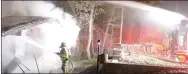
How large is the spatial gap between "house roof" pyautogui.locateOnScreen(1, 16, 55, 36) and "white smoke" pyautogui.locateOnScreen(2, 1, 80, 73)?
11cm

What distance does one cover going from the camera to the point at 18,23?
17.7 ft

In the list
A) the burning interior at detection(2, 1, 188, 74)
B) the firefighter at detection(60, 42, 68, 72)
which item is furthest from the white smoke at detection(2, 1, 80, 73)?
the firefighter at detection(60, 42, 68, 72)

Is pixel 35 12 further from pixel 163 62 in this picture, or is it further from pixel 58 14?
pixel 163 62

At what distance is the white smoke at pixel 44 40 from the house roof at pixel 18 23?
0.11 m

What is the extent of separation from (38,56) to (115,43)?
1.59 metres

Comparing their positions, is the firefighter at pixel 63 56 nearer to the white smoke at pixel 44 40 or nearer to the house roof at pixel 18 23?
the white smoke at pixel 44 40

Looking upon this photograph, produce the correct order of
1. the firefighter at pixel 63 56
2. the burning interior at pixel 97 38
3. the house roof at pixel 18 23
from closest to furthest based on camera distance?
the burning interior at pixel 97 38 → the house roof at pixel 18 23 → the firefighter at pixel 63 56

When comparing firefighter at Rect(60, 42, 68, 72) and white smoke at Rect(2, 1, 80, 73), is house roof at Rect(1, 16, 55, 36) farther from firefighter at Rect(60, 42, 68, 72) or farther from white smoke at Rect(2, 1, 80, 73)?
firefighter at Rect(60, 42, 68, 72)

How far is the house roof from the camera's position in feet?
17.3

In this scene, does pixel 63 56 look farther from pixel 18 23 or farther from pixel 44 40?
pixel 18 23

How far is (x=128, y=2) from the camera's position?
18.1 ft

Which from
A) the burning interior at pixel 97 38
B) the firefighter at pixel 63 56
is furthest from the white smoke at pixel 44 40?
the firefighter at pixel 63 56

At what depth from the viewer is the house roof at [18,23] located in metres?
5.28

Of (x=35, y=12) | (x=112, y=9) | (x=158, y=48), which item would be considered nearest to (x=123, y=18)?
(x=112, y=9)
